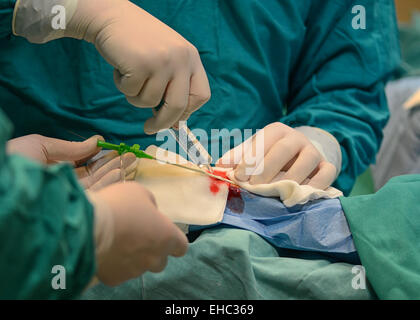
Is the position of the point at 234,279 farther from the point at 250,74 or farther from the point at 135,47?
the point at 250,74

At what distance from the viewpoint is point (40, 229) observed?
42 centimetres

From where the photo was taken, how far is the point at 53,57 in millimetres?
967

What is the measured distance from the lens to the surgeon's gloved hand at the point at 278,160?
0.88 m

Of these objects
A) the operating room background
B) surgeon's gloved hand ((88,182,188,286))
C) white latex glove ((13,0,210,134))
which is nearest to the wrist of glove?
white latex glove ((13,0,210,134))

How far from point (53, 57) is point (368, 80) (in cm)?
85

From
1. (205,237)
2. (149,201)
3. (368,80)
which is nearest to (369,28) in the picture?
(368,80)

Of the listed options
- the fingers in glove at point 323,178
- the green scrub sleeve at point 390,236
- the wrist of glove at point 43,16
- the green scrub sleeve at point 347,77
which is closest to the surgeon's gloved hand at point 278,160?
the fingers in glove at point 323,178

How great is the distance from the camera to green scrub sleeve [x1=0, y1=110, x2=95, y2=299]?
403 millimetres

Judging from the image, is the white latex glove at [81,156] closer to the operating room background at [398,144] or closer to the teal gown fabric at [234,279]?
the teal gown fabric at [234,279]

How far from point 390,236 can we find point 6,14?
78 cm

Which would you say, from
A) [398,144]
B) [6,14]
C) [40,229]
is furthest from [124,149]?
[398,144]

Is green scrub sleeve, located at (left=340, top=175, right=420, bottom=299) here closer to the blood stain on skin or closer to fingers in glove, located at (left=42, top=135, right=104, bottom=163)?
the blood stain on skin

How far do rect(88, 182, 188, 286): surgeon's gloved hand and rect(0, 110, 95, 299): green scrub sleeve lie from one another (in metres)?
0.04

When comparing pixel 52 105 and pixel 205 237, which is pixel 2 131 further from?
pixel 52 105
